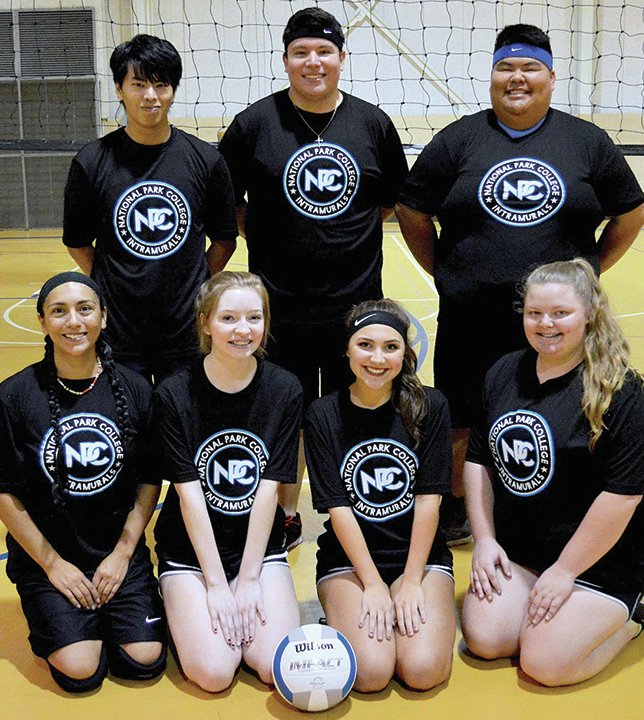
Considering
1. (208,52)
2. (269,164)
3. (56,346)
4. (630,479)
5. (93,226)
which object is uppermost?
(208,52)

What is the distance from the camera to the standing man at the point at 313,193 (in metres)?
3.21

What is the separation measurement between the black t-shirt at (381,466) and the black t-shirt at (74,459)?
1.82ft

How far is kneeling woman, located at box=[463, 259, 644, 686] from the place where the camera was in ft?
8.68

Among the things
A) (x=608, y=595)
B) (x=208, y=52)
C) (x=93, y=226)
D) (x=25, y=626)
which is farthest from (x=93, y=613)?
(x=208, y=52)

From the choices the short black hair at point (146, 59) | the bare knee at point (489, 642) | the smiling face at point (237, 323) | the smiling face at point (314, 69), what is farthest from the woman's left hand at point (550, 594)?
the short black hair at point (146, 59)

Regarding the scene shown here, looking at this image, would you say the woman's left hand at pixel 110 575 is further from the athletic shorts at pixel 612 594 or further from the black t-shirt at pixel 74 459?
the athletic shorts at pixel 612 594

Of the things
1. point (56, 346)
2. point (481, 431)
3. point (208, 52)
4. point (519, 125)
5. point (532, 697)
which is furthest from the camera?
point (208, 52)

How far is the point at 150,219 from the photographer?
3.05 metres

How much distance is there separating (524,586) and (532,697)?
328mm

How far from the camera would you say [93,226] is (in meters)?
3.17

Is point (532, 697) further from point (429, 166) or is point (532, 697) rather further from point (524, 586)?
point (429, 166)

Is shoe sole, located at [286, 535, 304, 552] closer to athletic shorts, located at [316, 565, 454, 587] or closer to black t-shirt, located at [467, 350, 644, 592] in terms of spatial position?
athletic shorts, located at [316, 565, 454, 587]

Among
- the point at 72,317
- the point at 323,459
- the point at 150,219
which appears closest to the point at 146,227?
the point at 150,219

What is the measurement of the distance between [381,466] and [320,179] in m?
1.02
